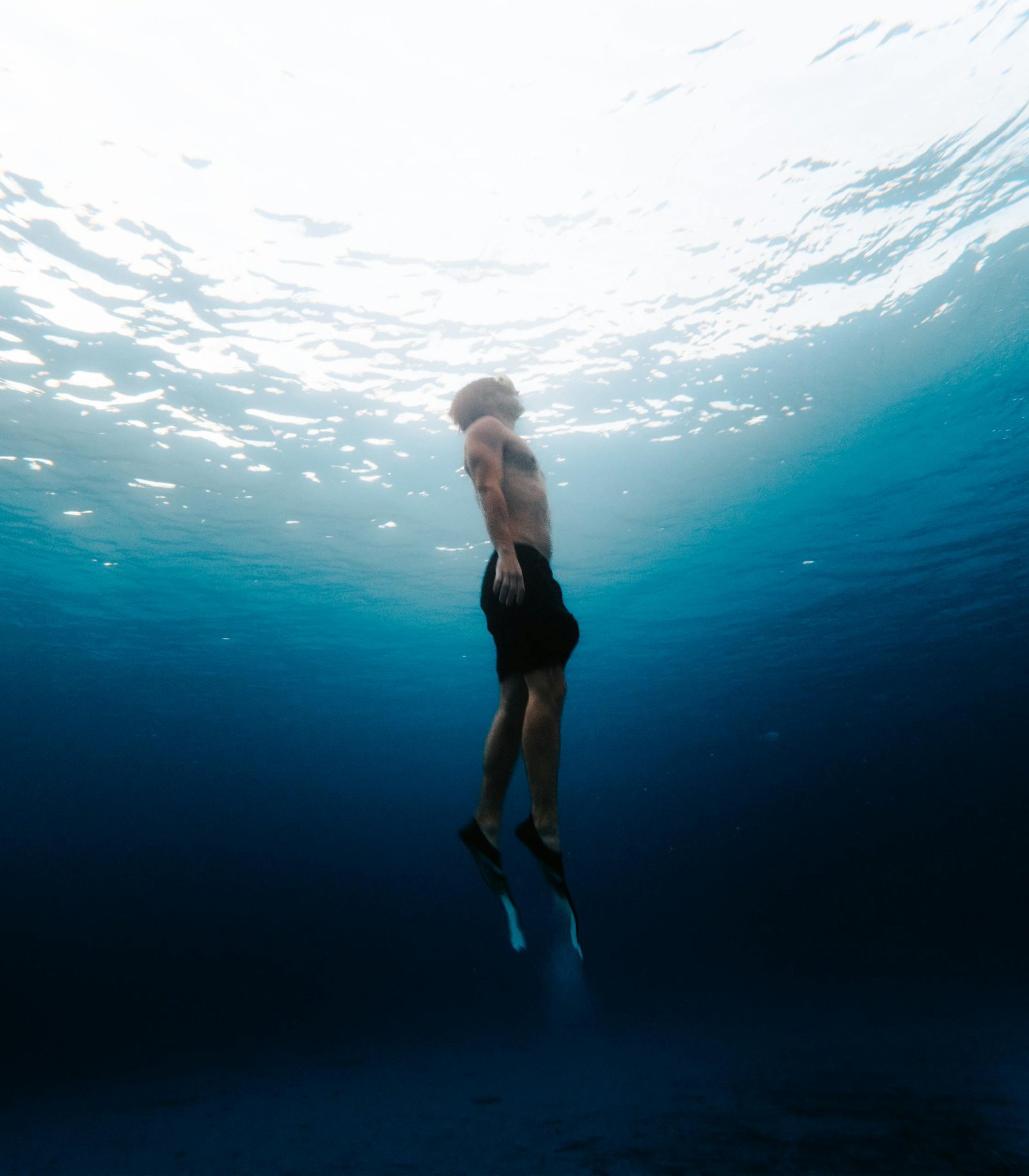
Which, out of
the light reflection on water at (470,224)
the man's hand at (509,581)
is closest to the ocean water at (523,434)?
the light reflection on water at (470,224)

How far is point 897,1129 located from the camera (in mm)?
11352

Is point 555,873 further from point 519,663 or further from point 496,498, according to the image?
point 496,498

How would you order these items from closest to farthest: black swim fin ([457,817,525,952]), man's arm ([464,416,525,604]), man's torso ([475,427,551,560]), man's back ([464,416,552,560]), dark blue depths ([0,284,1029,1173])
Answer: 1. man's arm ([464,416,525,604])
2. black swim fin ([457,817,525,952])
3. man's back ([464,416,552,560])
4. man's torso ([475,427,551,560])
5. dark blue depths ([0,284,1029,1173])

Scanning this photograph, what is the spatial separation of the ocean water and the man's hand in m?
6.81

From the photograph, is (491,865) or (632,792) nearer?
(491,865)

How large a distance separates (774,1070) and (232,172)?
2495 centimetres

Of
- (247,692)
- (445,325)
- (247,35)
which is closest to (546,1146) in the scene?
(445,325)

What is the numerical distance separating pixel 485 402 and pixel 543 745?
7.17 feet

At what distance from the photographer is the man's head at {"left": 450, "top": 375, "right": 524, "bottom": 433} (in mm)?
3992

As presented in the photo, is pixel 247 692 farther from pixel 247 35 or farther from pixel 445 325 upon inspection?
pixel 247 35

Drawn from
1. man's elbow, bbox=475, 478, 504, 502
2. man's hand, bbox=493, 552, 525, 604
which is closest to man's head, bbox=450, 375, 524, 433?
man's elbow, bbox=475, 478, 504, 502

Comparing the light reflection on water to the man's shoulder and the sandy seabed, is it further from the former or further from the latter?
the sandy seabed

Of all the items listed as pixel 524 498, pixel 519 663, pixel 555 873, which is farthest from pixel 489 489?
pixel 555 873

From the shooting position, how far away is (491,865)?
3.30 metres
